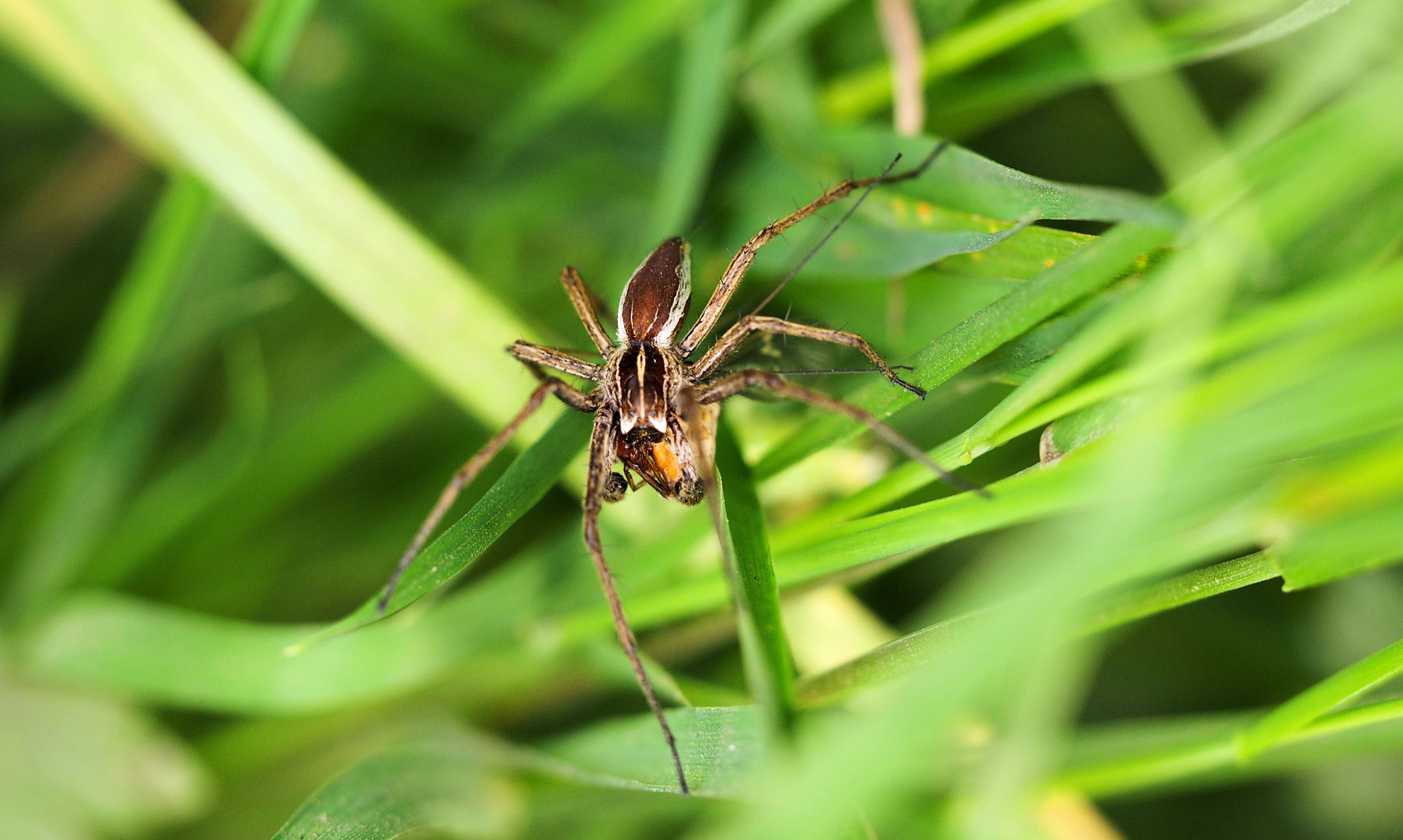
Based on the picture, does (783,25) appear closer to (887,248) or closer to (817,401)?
(887,248)

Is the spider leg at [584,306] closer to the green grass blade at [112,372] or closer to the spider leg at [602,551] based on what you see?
the spider leg at [602,551]

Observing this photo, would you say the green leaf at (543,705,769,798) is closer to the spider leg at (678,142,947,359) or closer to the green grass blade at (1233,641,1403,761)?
the green grass blade at (1233,641,1403,761)

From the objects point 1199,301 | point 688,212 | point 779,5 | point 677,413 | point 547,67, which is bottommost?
point 1199,301

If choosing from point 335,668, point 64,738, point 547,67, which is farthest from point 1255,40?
point 64,738

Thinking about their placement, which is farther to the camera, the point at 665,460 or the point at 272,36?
the point at 272,36

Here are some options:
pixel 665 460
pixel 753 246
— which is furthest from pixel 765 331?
pixel 665 460

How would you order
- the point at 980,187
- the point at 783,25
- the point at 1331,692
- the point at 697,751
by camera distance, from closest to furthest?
the point at 1331,692 < the point at 697,751 < the point at 980,187 < the point at 783,25

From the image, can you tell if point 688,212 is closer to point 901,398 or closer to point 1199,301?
point 901,398

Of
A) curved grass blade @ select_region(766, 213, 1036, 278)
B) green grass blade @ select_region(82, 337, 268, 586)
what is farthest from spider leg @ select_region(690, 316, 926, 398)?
green grass blade @ select_region(82, 337, 268, 586)
